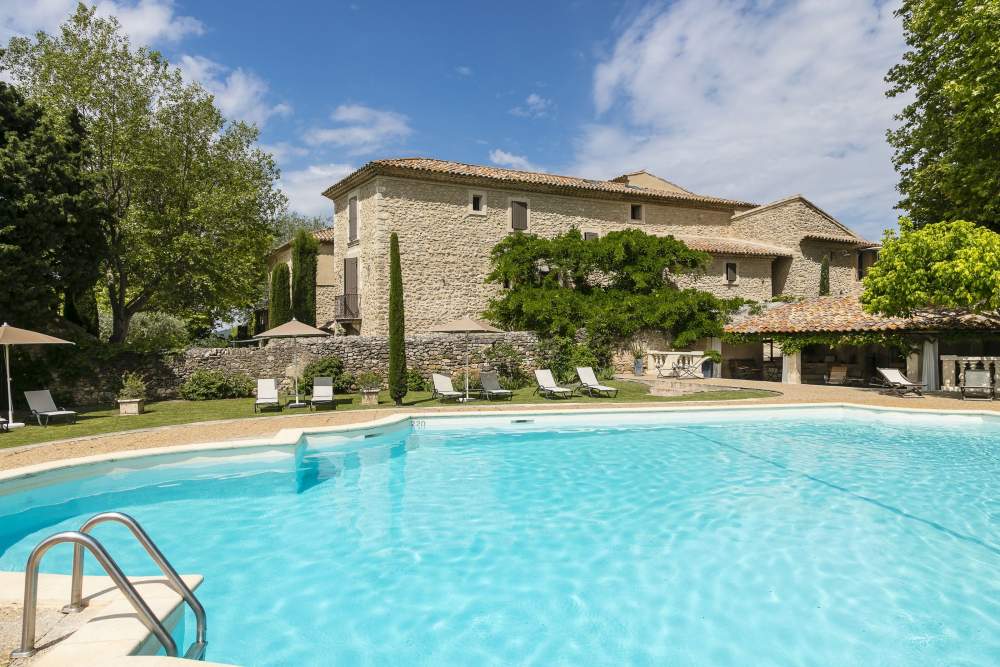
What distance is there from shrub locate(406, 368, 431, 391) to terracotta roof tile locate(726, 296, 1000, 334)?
12.7 m

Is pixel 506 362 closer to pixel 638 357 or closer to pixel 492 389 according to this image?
pixel 492 389

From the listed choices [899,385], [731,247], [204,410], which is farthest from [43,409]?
[731,247]

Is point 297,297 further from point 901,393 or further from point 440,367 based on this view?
point 901,393

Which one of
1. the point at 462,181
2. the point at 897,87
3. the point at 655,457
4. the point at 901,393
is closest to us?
the point at 655,457

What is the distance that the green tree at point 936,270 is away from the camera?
13.7 metres

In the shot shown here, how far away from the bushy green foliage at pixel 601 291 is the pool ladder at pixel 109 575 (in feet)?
56.8

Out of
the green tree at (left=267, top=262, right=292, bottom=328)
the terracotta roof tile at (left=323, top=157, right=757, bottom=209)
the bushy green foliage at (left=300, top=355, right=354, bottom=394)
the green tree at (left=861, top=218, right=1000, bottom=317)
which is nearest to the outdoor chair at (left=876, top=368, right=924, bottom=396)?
the green tree at (left=861, top=218, right=1000, bottom=317)

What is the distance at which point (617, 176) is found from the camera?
3112cm

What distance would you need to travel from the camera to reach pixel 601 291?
22.6 meters

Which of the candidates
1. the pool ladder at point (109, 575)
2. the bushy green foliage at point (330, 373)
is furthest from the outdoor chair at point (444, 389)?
the pool ladder at point (109, 575)

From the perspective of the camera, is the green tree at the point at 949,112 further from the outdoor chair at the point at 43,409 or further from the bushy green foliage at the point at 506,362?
the outdoor chair at the point at 43,409

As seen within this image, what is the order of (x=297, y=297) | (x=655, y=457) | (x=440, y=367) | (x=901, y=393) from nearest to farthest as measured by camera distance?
(x=655, y=457) < (x=901, y=393) < (x=440, y=367) < (x=297, y=297)

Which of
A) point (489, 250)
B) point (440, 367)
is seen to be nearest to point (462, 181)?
point (489, 250)

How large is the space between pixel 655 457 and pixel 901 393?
37.4 ft
